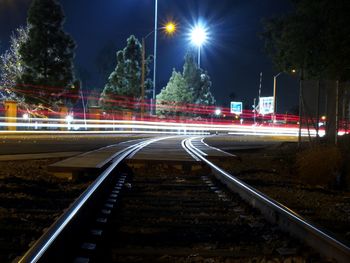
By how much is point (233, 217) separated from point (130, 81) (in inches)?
1995

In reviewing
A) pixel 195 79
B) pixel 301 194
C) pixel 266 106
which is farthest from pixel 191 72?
pixel 301 194

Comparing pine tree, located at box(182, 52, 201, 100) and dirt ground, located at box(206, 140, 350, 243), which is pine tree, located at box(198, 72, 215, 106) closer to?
pine tree, located at box(182, 52, 201, 100)

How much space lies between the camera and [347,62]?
49.5ft

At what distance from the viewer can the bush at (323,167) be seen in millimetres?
13398

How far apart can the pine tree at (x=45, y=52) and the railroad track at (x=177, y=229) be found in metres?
36.0

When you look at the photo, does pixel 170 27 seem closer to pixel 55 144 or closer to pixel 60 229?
pixel 55 144

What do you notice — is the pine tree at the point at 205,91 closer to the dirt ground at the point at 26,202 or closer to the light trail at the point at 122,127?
the light trail at the point at 122,127

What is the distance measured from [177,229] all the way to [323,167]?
301 inches

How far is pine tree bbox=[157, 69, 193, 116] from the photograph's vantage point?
6894cm

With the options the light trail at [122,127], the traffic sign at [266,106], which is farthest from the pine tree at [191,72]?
the traffic sign at [266,106]

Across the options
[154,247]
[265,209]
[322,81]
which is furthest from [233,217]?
[322,81]

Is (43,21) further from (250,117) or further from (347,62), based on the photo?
(250,117)


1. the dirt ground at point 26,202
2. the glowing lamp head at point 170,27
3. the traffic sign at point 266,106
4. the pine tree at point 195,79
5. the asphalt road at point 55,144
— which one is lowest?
the asphalt road at point 55,144

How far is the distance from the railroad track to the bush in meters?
3.55
